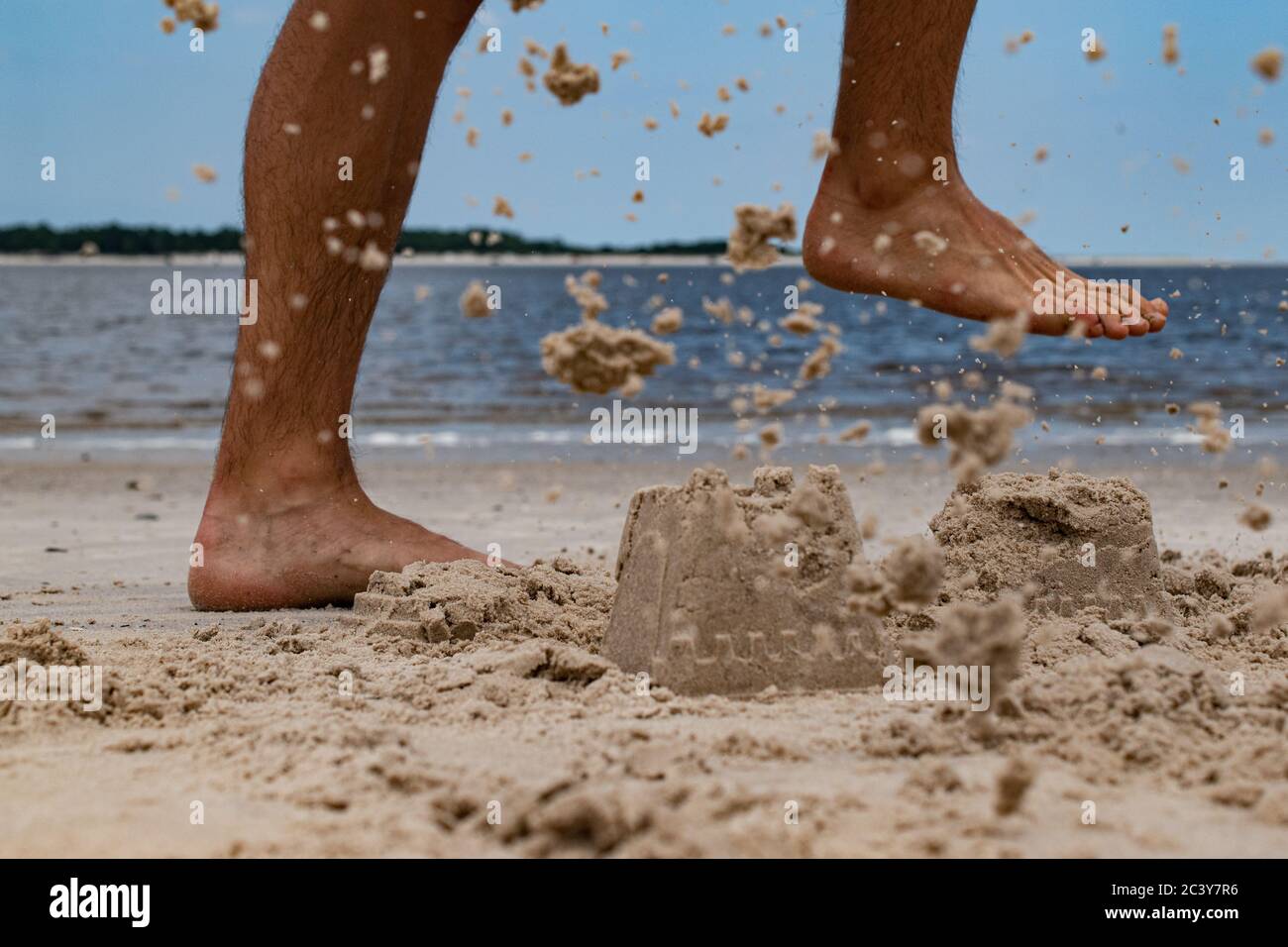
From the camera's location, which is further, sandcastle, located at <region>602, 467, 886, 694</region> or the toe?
the toe

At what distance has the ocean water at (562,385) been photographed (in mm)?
7156

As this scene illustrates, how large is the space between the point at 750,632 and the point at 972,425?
0.43 meters

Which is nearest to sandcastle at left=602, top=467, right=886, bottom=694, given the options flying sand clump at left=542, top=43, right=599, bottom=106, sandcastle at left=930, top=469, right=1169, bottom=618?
sandcastle at left=930, top=469, right=1169, bottom=618

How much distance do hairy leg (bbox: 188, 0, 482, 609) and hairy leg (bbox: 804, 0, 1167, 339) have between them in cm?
70

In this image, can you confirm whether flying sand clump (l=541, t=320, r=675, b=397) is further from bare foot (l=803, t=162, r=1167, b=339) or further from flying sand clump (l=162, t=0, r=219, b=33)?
flying sand clump (l=162, t=0, r=219, b=33)

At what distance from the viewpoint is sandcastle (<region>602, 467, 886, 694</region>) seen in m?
1.81

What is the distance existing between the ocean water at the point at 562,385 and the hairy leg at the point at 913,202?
0.17 metres

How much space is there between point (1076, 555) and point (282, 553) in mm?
1425

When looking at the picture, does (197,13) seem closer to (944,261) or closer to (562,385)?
(944,261)

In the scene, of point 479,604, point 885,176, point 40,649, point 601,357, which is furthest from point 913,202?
point 40,649

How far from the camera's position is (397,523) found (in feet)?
8.45

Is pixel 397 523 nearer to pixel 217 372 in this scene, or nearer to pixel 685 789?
pixel 685 789
